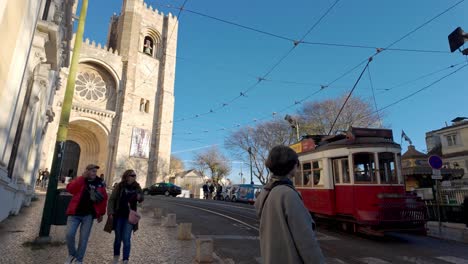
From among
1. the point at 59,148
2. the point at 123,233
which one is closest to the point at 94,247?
the point at 123,233

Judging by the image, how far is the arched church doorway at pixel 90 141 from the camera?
1490 inches

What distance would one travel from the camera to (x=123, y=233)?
4.96m

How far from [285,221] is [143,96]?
41688 millimetres

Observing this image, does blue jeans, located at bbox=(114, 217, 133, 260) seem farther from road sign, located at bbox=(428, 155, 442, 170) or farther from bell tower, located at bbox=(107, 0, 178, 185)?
bell tower, located at bbox=(107, 0, 178, 185)

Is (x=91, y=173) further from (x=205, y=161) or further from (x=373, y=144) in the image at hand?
(x=205, y=161)

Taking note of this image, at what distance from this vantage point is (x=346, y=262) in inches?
245

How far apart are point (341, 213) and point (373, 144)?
8.00 ft

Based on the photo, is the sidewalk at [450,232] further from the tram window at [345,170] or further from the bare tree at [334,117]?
the bare tree at [334,117]

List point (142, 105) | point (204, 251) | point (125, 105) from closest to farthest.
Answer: point (204, 251), point (125, 105), point (142, 105)

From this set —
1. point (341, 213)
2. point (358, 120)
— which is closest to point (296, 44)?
point (341, 213)

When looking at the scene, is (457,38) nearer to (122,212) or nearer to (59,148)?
(122,212)

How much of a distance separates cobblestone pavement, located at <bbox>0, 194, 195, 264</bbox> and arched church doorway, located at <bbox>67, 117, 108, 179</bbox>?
30.6m

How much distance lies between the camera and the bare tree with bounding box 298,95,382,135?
29.7 metres

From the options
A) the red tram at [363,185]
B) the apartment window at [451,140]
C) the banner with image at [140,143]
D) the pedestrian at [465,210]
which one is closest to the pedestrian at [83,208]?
the red tram at [363,185]
